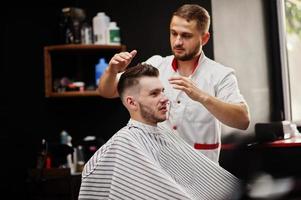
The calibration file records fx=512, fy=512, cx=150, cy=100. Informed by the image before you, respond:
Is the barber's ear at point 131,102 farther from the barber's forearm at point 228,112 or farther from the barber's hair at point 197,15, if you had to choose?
the barber's hair at point 197,15

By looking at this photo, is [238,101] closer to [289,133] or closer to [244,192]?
[244,192]

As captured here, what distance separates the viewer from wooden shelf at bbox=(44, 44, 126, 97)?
3441 millimetres

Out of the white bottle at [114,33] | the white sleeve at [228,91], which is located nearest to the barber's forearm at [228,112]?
the white sleeve at [228,91]

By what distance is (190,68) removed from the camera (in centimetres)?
232

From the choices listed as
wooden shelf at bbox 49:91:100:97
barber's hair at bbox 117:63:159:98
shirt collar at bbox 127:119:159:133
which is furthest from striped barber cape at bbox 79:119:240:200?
wooden shelf at bbox 49:91:100:97

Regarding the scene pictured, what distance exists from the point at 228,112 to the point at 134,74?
44 centimetres

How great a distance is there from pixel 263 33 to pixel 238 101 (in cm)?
72

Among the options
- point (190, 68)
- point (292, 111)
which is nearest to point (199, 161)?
point (190, 68)

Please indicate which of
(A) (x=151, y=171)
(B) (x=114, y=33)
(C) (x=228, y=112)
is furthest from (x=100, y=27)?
(A) (x=151, y=171)

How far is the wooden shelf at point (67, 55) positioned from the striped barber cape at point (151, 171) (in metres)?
1.21

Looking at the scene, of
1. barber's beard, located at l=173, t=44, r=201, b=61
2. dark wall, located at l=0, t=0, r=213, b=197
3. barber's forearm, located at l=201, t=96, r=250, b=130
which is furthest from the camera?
dark wall, located at l=0, t=0, r=213, b=197

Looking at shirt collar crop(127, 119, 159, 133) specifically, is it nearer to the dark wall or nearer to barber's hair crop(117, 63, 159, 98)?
barber's hair crop(117, 63, 159, 98)

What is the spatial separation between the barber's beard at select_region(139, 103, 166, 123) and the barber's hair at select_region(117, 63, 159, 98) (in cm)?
10

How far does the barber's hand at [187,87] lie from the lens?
2072 millimetres
